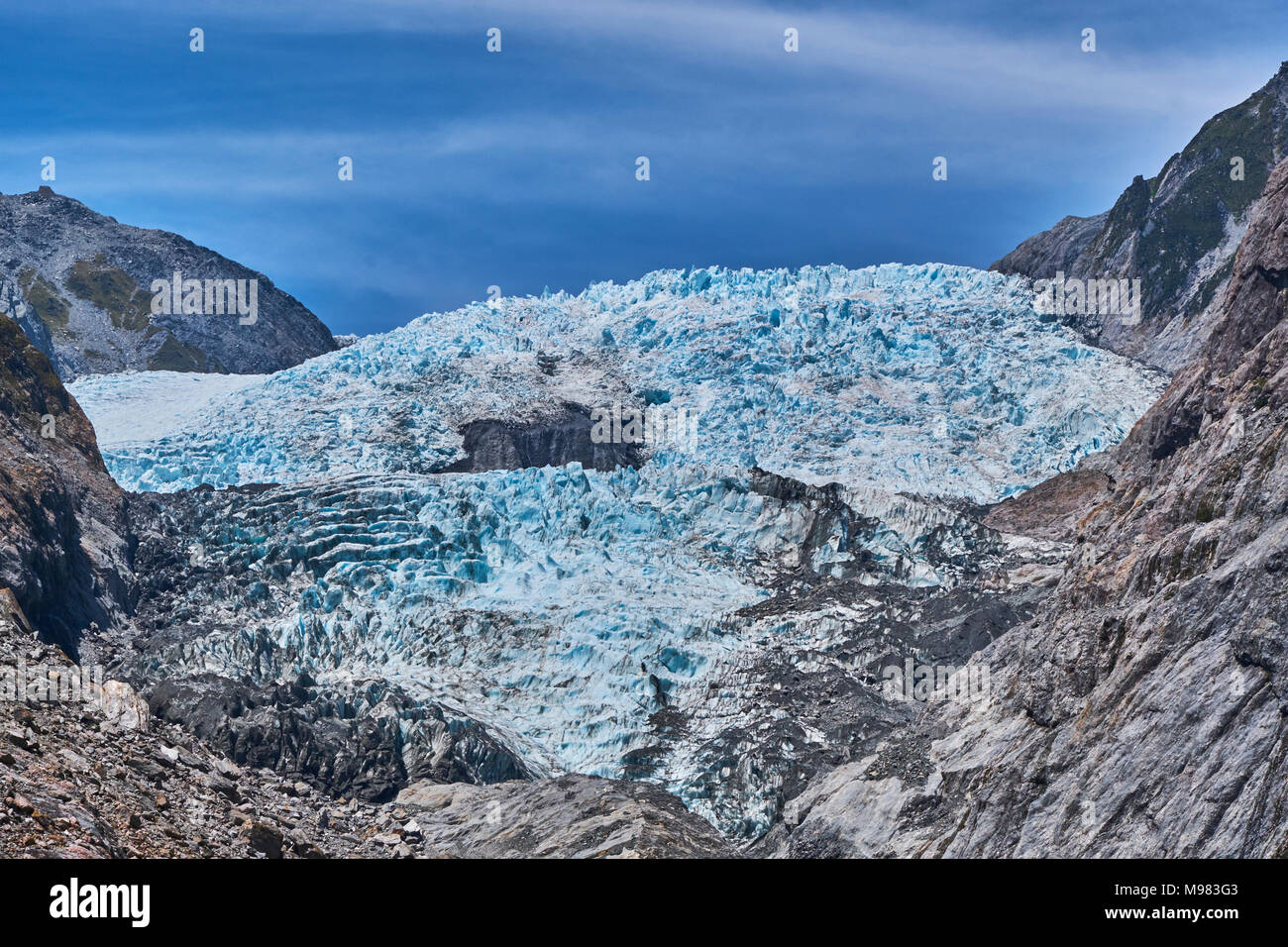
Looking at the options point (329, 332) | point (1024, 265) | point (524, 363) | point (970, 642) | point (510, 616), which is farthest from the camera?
point (329, 332)

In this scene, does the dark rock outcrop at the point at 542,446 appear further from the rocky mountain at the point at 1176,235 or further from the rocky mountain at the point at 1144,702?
the rocky mountain at the point at 1144,702

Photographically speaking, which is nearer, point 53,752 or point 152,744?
point 53,752

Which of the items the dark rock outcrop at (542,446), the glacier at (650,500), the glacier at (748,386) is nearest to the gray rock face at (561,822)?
the glacier at (650,500)

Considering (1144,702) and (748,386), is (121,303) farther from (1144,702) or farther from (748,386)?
(1144,702)

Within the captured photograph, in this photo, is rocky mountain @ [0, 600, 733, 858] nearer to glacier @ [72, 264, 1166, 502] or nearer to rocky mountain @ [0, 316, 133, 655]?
rocky mountain @ [0, 316, 133, 655]

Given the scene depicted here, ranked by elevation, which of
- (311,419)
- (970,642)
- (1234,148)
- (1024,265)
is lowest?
(970,642)
